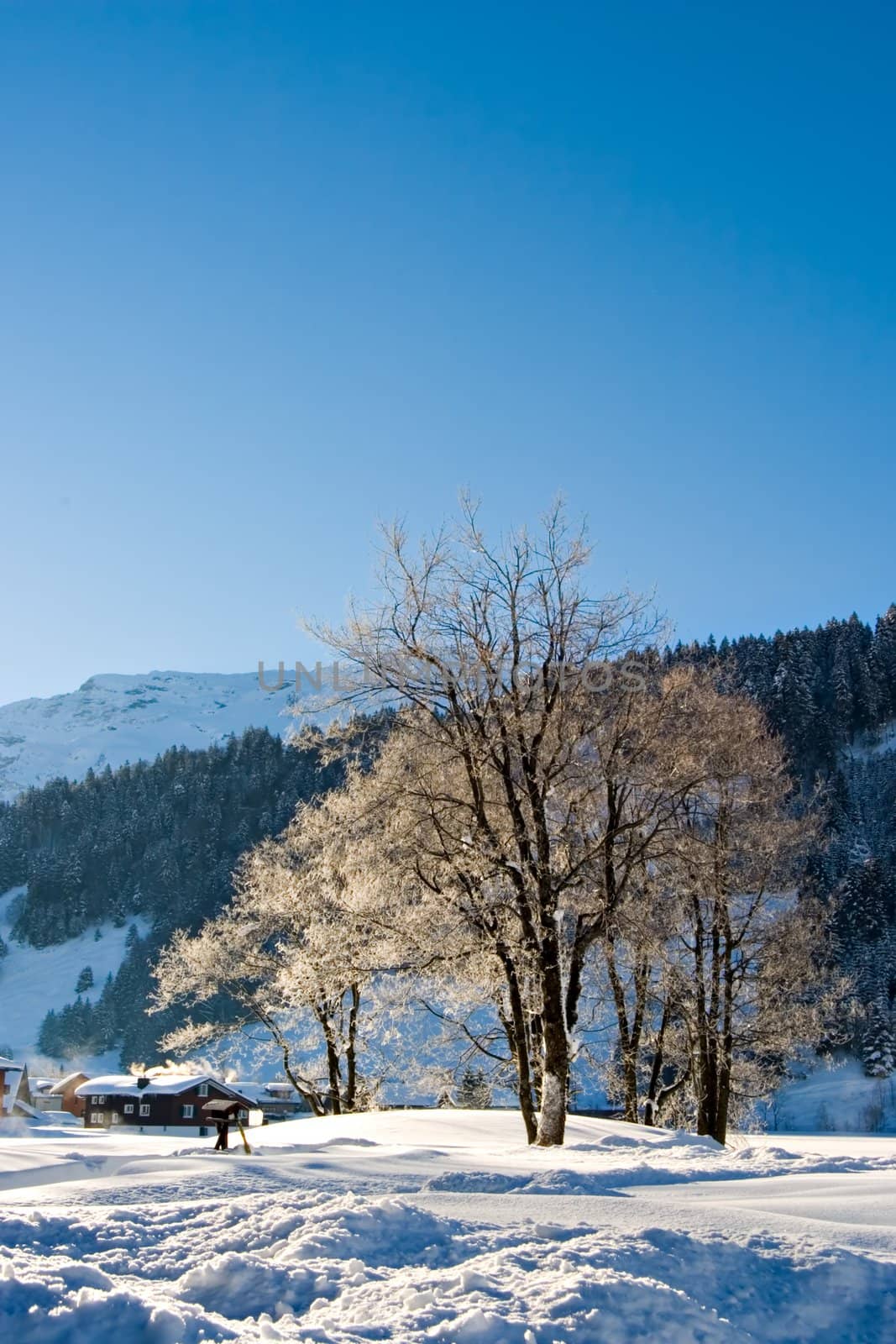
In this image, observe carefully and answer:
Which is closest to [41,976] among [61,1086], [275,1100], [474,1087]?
[61,1086]

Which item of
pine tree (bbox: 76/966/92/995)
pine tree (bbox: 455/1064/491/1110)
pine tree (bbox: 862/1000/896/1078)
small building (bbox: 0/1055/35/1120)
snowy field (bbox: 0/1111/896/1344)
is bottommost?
pine tree (bbox: 862/1000/896/1078)

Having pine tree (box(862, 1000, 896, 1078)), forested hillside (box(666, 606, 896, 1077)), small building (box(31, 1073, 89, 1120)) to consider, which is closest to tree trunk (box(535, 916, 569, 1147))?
forested hillside (box(666, 606, 896, 1077))

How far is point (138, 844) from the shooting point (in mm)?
127500

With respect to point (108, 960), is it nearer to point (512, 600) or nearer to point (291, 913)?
point (291, 913)

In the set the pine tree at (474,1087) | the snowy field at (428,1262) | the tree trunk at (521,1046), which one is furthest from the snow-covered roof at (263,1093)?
the snowy field at (428,1262)

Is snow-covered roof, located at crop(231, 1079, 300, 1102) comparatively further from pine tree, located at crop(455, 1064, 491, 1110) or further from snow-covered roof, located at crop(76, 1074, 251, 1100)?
pine tree, located at crop(455, 1064, 491, 1110)

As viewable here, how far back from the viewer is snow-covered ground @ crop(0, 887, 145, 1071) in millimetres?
96312

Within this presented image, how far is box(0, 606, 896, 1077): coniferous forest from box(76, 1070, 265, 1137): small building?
31.7 ft

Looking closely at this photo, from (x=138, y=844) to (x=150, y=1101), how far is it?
2687 inches

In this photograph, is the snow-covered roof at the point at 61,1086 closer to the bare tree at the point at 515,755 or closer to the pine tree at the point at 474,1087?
the pine tree at the point at 474,1087

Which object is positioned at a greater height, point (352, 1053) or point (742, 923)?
point (742, 923)

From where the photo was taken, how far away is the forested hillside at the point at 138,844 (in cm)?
10301

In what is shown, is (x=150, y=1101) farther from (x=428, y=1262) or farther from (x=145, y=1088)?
(x=428, y=1262)

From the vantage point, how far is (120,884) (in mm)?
124875
